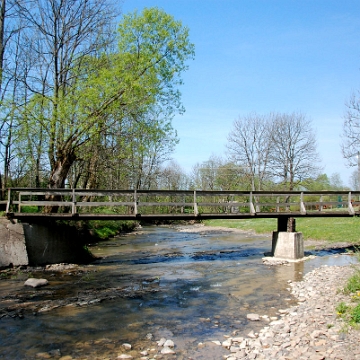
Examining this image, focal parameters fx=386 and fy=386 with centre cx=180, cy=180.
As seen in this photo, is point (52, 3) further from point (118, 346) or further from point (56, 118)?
point (118, 346)

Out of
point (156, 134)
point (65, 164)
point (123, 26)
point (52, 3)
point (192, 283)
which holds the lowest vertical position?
A: point (192, 283)

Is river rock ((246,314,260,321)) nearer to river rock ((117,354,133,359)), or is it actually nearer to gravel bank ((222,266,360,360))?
gravel bank ((222,266,360,360))

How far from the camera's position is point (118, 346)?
23.8ft

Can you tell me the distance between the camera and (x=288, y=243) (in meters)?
18.8

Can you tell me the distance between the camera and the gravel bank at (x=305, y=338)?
635 centimetres

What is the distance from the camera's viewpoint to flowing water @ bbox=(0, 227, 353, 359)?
743cm

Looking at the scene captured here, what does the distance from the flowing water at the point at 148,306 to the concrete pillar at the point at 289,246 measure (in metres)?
0.94

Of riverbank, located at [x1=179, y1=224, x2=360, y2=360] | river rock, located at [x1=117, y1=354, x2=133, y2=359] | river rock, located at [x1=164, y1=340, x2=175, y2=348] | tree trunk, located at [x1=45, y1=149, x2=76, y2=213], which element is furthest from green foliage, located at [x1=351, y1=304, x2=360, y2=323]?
tree trunk, located at [x1=45, y1=149, x2=76, y2=213]

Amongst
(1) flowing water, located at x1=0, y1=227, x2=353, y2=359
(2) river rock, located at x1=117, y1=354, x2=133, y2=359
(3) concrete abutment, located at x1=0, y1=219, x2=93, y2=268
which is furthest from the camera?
(3) concrete abutment, located at x1=0, y1=219, x2=93, y2=268

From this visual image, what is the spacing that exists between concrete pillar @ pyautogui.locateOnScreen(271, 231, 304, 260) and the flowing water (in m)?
0.94

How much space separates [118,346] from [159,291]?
479cm

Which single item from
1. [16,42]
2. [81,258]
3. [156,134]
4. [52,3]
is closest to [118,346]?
[81,258]

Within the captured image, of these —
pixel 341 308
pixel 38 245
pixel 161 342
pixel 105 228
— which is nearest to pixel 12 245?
pixel 38 245

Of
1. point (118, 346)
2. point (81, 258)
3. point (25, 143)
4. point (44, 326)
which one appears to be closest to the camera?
point (118, 346)
